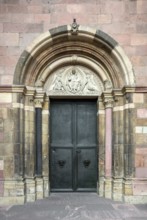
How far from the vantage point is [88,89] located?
5887mm

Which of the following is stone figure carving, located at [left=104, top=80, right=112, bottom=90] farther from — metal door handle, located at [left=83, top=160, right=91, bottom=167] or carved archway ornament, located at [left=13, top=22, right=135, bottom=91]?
metal door handle, located at [left=83, top=160, right=91, bottom=167]

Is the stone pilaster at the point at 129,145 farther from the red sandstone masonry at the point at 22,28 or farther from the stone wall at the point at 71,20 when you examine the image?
the red sandstone masonry at the point at 22,28

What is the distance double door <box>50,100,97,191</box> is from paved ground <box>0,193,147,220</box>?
39 cm

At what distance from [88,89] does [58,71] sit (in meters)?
0.76

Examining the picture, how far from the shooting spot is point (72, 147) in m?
5.96

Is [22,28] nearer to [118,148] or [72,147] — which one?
[72,147]

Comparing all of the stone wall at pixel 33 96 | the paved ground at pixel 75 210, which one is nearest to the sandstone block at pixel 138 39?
the stone wall at pixel 33 96

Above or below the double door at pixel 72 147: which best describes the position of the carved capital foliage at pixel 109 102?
above

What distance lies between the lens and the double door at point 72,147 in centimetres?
596

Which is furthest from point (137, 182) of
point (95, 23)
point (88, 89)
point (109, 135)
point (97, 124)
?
point (95, 23)

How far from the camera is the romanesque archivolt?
586 cm

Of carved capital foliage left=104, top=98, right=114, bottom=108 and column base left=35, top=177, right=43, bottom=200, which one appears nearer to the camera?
column base left=35, top=177, right=43, bottom=200

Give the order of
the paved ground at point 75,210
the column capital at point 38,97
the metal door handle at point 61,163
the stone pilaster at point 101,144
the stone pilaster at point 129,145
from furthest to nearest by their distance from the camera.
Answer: the metal door handle at point 61,163
the stone pilaster at point 101,144
the column capital at point 38,97
the stone pilaster at point 129,145
the paved ground at point 75,210

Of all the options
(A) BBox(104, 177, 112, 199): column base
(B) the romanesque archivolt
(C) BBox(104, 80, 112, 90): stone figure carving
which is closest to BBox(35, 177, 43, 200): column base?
(A) BBox(104, 177, 112, 199): column base
